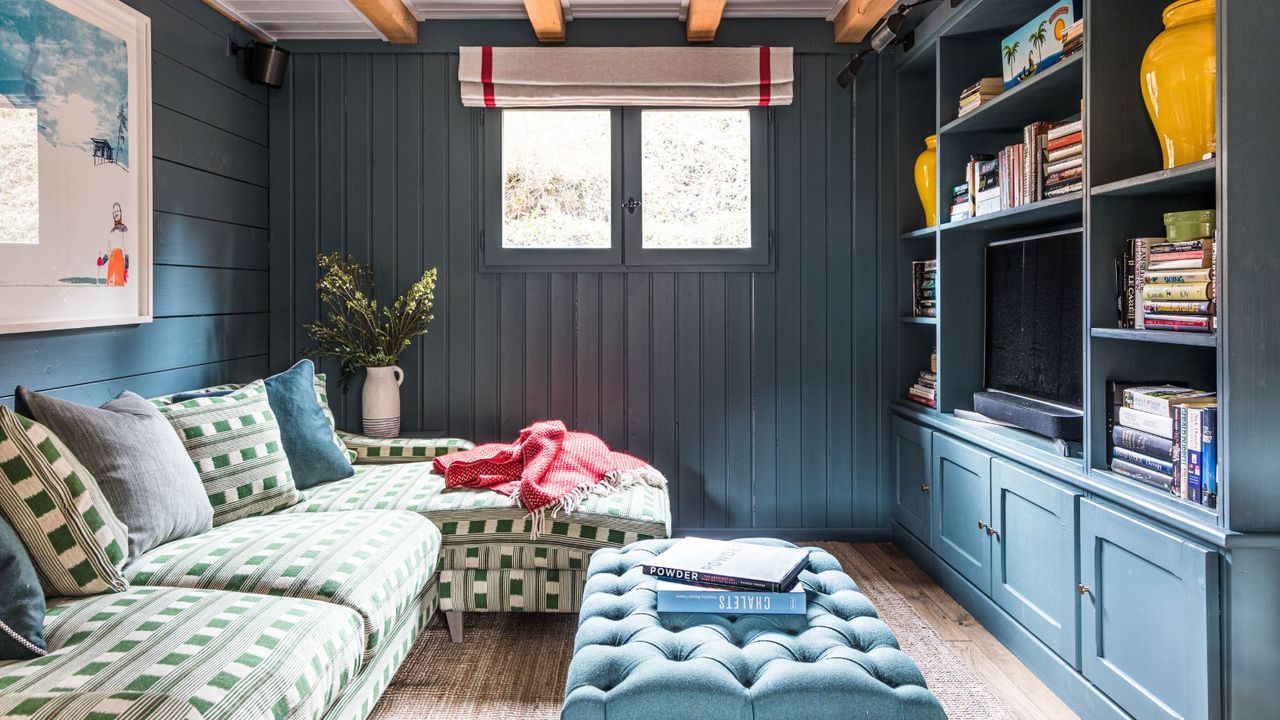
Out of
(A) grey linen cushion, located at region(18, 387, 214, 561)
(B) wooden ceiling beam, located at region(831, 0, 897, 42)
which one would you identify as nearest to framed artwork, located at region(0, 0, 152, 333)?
(A) grey linen cushion, located at region(18, 387, 214, 561)

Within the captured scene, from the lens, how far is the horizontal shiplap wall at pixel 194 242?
2.47 m

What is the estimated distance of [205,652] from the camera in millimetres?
1438

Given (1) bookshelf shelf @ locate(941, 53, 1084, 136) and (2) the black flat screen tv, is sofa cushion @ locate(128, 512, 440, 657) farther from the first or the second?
(1) bookshelf shelf @ locate(941, 53, 1084, 136)

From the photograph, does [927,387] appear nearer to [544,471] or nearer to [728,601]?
[544,471]

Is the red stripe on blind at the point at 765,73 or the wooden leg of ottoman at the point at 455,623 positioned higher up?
the red stripe on blind at the point at 765,73

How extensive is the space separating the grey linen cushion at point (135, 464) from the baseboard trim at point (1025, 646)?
8.13ft

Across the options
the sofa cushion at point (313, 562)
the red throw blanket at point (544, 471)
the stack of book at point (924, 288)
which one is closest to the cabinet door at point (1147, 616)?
the stack of book at point (924, 288)

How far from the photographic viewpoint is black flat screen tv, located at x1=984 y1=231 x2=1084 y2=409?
2393 mm

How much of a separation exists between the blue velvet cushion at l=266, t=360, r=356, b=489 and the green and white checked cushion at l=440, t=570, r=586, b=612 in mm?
659

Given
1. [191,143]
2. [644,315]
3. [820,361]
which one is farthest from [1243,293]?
[191,143]

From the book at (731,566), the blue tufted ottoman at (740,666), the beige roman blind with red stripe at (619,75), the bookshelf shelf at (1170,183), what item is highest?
the beige roman blind with red stripe at (619,75)

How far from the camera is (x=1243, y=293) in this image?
5.33ft

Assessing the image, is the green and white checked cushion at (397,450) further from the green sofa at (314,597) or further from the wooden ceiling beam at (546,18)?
the wooden ceiling beam at (546,18)

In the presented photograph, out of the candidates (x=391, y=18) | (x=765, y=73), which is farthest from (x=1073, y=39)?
(x=391, y=18)
